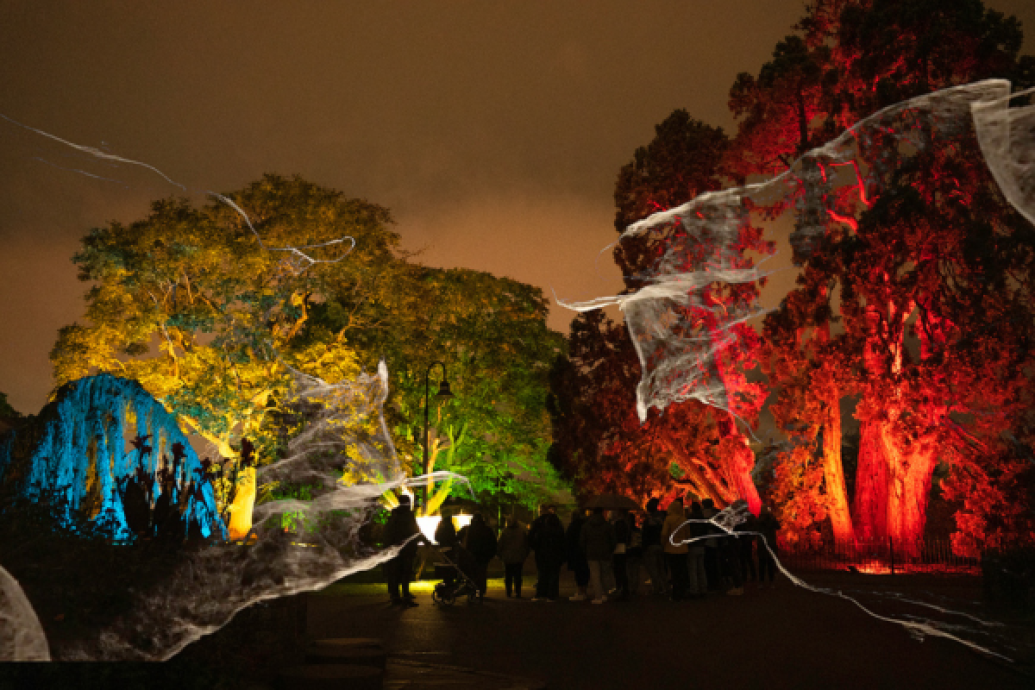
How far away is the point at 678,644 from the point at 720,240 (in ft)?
A: 74.7

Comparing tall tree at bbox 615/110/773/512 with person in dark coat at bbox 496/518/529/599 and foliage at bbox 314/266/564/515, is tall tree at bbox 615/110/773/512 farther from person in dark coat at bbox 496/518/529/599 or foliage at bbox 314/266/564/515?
person in dark coat at bbox 496/518/529/599

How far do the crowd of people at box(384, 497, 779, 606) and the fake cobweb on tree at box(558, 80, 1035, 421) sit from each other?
799 cm

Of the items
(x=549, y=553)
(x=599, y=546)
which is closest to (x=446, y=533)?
(x=549, y=553)

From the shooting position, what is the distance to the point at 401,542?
15227 millimetres

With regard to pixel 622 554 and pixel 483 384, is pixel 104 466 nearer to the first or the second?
pixel 622 554

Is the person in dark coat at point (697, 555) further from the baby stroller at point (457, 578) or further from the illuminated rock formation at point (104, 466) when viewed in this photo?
the illuminated rock formation at point (104, 466)

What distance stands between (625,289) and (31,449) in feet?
76.3

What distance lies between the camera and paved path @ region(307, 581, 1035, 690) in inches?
337

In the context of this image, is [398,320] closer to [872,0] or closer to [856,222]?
[856,222]

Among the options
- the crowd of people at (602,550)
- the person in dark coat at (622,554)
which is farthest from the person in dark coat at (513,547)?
the person in dark coat at (622,554)

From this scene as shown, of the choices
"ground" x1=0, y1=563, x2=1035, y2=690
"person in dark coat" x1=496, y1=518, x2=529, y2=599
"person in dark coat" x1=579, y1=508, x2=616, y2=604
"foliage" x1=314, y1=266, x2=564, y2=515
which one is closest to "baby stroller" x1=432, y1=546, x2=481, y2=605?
"ground" x1=0, y1=563, x2=1035, y2=690

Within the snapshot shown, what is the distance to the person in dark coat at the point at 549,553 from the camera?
17.2m

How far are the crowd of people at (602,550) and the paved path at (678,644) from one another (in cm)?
64

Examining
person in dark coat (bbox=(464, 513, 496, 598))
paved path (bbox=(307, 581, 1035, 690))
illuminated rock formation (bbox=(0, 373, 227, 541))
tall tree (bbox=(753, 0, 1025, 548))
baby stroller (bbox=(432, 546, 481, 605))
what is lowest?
paved path (bbox=(307, 581, 1035, 690))
